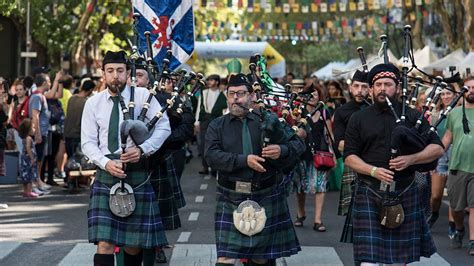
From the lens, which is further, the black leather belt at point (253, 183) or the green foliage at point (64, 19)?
the green foliage at point (64, 19)

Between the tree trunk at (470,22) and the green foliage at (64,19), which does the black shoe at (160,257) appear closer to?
the tree trunk at (470,22)

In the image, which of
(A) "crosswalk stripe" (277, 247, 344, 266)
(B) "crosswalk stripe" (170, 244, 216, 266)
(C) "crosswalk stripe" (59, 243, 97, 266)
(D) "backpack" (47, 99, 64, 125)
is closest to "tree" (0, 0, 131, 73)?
(D) "backpack" (47, 99, 64, 125)

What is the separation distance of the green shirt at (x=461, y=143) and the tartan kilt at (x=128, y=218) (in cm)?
418

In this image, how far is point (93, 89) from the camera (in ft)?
59.8

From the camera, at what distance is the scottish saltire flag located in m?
12.2

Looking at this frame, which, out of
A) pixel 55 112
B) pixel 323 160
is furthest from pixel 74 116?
pixel 323 160

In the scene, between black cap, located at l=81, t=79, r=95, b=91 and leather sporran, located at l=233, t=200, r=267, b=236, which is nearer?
leather sporran, located at l=233, t=200, r=267, b=236

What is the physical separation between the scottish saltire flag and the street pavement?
1.93m

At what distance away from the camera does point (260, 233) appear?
8172mm

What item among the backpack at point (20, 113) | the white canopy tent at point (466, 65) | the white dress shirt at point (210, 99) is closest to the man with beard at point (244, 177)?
the backpack at point (20, 113)

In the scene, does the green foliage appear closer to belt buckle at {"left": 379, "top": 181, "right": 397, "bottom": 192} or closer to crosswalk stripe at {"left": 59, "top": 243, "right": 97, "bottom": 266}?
crosswalk stripe at {"left": 59, "top": 243, "right": 97, "bottom": 266}

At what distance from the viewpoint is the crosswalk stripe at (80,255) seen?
10.5 m

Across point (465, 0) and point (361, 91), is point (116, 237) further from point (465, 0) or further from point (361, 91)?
point (465, 0)

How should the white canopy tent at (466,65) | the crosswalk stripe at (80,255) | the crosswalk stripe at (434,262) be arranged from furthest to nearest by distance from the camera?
the white canopy tent at (466,65)
the crosswalk stripe at (434,262)
the crosswalk stripe at (80,255)
